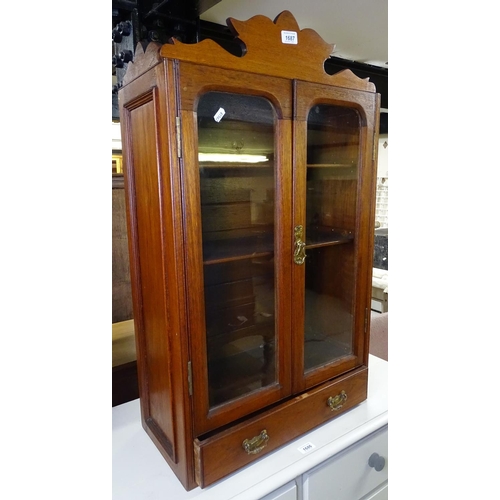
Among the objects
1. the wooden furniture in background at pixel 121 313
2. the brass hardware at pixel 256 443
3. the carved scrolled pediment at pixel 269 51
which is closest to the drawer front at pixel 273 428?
the brass hardware at pixel 256 443

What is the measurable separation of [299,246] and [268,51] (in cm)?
47

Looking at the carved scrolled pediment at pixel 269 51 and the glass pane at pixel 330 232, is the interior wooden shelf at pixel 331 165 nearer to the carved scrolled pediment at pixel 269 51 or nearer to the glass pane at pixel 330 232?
the glass pane at pixel 330 232

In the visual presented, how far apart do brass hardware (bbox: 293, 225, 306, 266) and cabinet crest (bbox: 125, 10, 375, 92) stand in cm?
38

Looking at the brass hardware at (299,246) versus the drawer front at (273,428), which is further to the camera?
the brass hardware at (299,246)

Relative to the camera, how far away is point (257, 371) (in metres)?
1.08

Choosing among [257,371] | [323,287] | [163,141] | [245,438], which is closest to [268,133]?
[163,141]

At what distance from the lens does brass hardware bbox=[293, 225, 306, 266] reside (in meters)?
1.00

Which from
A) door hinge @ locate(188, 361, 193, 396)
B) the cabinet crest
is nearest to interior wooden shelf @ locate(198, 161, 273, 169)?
the cabinet crest

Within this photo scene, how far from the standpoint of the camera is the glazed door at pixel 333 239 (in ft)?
3.49

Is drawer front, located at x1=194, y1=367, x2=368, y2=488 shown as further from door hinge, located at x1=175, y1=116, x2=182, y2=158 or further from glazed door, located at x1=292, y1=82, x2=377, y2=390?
door hinge, located at x1=175, y1=116, x2=182, y2=158

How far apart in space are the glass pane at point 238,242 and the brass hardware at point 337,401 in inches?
8.1

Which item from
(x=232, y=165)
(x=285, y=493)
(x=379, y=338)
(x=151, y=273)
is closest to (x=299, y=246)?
(x=232, y=165)

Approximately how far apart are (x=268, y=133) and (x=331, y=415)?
83 cm
